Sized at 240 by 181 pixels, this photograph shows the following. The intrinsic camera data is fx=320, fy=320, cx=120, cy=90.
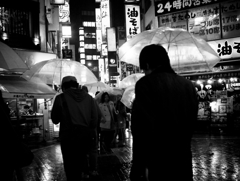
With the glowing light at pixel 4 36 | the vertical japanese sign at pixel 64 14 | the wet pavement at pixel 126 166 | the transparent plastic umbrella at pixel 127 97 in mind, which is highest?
the vertical japanese sign at pixel 64 14

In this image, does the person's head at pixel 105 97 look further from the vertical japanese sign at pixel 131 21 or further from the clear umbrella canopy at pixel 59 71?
the vertical japanese sign at pixel 131 21

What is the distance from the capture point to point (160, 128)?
8.60ft

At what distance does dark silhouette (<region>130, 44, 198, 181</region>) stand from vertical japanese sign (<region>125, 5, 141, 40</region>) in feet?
72.2

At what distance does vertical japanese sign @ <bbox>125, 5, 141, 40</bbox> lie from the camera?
80.4 ft

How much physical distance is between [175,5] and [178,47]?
13.4 m

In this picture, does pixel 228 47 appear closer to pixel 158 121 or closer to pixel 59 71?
pixel 59 71

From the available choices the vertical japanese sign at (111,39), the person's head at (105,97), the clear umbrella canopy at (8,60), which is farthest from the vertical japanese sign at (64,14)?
the clear umbrella canopy at (8,60)

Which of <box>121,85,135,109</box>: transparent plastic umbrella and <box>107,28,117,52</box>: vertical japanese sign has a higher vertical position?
<box>107,28,117,52</box>: vertical japanese sign

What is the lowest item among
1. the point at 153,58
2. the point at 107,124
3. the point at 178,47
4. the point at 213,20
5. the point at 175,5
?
the point at 107,124

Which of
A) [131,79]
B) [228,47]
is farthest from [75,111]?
[228,47]

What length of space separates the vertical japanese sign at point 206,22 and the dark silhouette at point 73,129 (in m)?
16.2

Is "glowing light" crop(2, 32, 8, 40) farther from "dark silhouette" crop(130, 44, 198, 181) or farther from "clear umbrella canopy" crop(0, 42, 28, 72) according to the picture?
"dark silhouette" crop(130, 44, 198, 181)

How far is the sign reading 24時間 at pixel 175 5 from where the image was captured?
65.4 ft

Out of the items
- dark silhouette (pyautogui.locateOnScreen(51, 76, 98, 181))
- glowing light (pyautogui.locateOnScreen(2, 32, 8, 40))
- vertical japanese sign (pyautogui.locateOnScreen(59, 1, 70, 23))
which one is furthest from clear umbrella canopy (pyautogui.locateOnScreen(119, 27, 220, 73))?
vertical japanese sign (pyautogui.locateOnScreen(59, 1, 70, 23))
